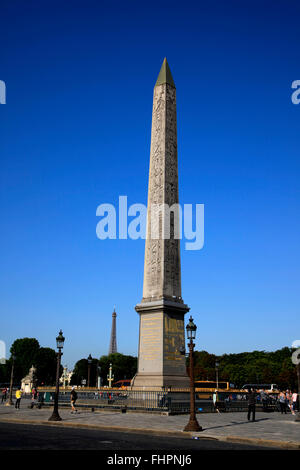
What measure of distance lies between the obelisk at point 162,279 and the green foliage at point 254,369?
6784cm

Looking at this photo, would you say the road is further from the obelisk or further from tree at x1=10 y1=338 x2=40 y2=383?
tree at x1=10 y1=338 x2=40 y2=383

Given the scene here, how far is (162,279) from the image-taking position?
2795 centimetres

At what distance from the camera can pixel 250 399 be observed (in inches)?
870

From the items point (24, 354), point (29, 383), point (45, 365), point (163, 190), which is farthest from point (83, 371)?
point (163, 190)

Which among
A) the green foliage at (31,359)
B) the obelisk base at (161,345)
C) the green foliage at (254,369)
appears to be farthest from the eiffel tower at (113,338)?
the obelisk base at (161,345)

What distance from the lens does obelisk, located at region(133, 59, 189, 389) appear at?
26797 mm

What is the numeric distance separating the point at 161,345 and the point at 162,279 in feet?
13.0

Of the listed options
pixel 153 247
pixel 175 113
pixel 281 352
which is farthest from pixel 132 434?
pixel 281 352

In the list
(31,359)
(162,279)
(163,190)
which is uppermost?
(163,190)

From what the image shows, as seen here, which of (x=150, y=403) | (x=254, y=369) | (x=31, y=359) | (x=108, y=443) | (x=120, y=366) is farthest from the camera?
(x=120, y=366)

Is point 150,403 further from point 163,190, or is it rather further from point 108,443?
point 163,190

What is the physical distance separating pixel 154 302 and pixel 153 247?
144 inches

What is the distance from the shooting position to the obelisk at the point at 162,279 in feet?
87.9
